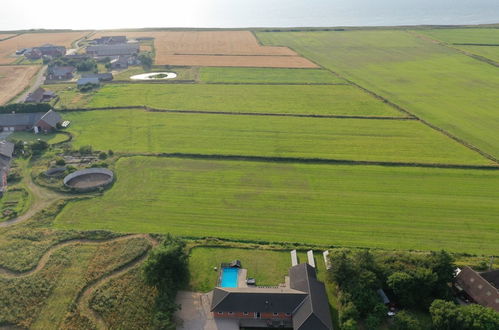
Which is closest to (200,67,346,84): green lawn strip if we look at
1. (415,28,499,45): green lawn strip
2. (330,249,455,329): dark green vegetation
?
(330,249,455,329): dark green vegetation

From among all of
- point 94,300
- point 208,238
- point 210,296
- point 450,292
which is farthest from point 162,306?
point 450,292

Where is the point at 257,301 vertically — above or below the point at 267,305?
above

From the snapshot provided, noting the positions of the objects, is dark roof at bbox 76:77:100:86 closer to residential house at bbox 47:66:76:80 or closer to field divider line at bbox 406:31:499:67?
residential house at bbox 47:66:76:80

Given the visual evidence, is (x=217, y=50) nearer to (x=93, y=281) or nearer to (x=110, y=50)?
(x=110, y=50)

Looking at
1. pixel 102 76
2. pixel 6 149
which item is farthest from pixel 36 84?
pixel 6 149

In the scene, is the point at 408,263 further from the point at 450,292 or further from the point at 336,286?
the point at 336,286

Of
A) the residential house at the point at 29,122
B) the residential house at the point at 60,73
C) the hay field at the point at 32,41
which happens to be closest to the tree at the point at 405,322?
the residential house at the point at 29,122
